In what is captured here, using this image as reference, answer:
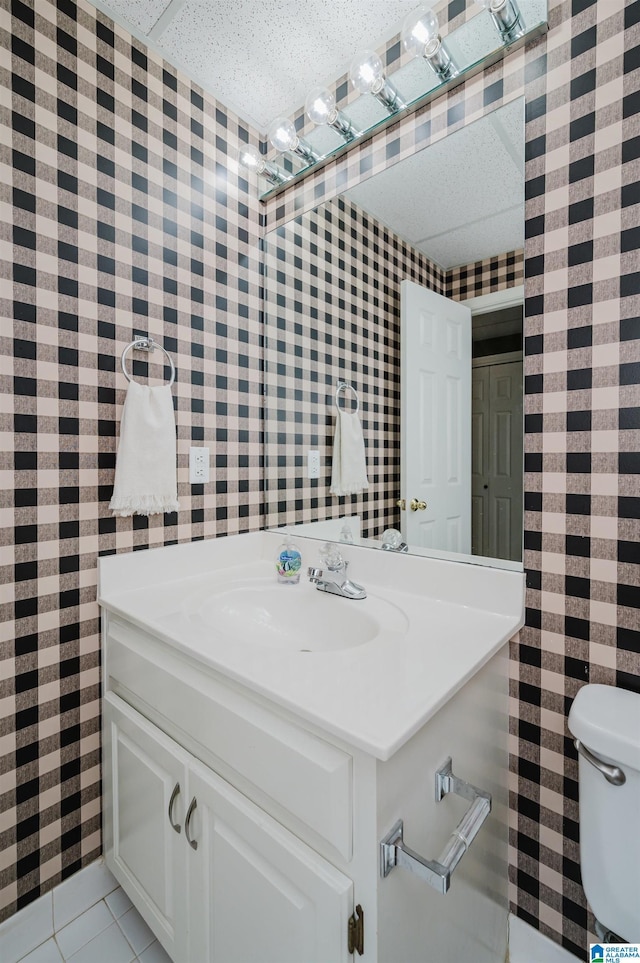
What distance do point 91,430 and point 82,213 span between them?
1.81 ft

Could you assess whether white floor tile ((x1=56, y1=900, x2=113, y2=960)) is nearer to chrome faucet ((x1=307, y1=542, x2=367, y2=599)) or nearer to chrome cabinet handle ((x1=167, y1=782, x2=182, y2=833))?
chrome cabinet handle ((x1=167, y1=782, x2=182, y2=833))

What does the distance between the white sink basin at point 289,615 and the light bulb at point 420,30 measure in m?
1.37

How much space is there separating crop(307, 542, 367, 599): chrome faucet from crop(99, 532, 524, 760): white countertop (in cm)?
3

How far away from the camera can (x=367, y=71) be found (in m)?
1.18

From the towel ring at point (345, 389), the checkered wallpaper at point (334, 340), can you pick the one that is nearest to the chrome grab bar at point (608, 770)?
the checkered wallpaper at point (334, 340)

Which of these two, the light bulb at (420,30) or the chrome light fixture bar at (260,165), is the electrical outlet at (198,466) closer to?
the chrome light fixture bar at (260,165)

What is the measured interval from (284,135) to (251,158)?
5.4 inches

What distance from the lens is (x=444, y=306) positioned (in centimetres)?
118

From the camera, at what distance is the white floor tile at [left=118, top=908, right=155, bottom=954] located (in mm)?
1109

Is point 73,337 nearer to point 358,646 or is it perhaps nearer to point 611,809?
point 358,646

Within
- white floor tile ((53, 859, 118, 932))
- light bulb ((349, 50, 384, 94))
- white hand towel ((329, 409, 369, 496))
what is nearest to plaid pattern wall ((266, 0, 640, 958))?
light bulb ((349, 50, 384, 94))

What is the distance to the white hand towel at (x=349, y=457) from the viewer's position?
4.52 feet

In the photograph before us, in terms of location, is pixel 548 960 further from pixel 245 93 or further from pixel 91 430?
pixel 245 93

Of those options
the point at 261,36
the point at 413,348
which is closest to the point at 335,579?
the point at 413,348
